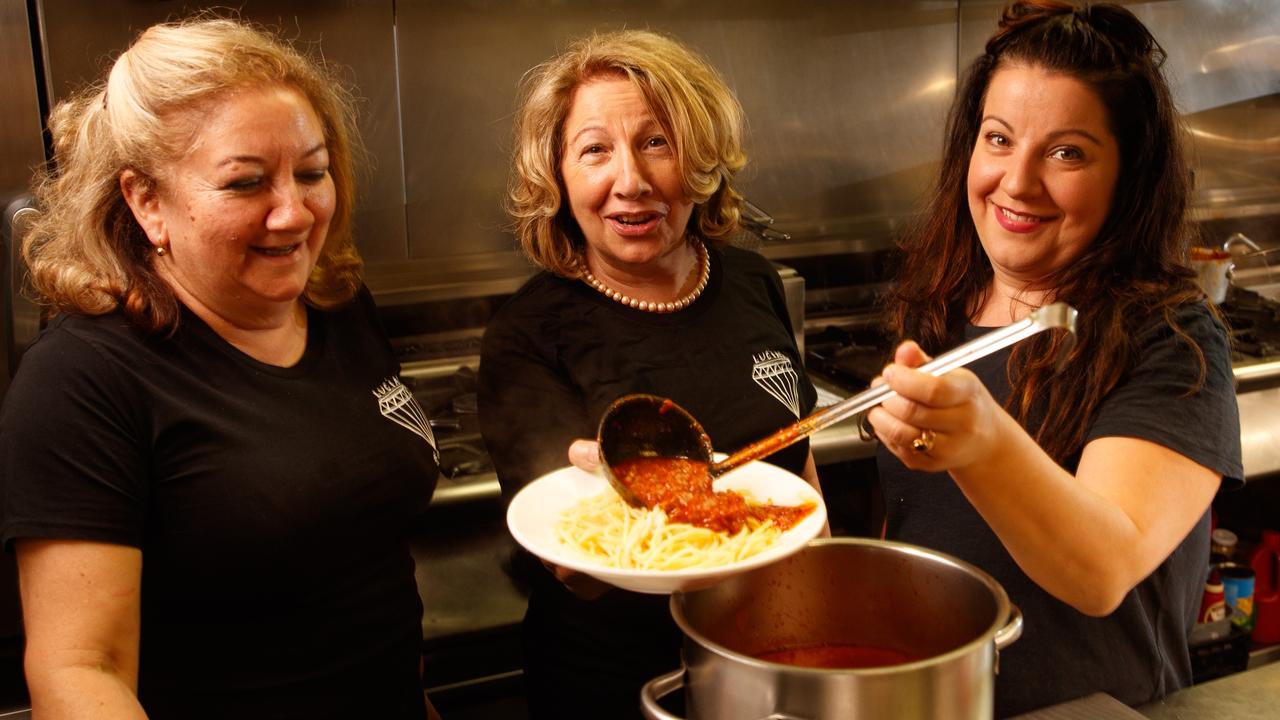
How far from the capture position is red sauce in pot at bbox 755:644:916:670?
4.43 ft

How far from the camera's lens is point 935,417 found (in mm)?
1141

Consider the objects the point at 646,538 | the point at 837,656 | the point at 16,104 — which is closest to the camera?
the point at 837,656

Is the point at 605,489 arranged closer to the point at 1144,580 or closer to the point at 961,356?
the point at 961,356

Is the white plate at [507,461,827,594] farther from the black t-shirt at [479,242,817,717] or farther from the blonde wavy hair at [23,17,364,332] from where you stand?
the blonde wavy hair at [23,17,364,332]

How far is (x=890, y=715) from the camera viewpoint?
1.02 m

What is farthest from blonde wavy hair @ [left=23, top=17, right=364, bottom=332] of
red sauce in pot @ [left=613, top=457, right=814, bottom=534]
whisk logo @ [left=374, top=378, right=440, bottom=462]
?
red sauce in pot @ [left=613, top=457, right=814, bottom=534]

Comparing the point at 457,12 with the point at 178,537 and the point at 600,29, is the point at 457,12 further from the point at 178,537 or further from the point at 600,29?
the point at 178,537

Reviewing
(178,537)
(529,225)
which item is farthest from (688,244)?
(178,537)

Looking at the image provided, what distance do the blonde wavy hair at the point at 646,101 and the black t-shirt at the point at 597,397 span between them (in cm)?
9

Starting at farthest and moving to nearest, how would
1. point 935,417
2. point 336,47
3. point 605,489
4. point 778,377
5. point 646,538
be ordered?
point 336,47 → point 778,377 → point 605,489 → point 646,538 → point 935,417

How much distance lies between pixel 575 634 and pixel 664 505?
44 centimetres

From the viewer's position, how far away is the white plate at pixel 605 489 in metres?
1.24

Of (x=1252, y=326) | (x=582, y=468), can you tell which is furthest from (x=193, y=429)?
(x=1252, y=326)

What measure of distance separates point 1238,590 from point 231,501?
3.00 m
